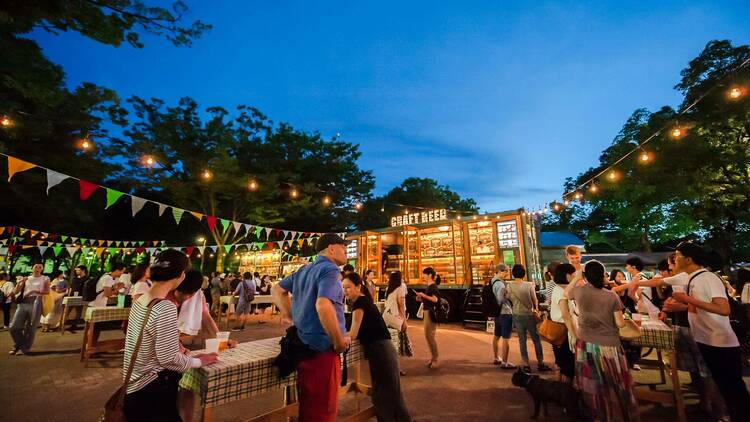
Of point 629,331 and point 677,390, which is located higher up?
point 629,331

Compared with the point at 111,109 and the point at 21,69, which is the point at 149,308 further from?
the point at 111,109

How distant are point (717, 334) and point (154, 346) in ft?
16.2

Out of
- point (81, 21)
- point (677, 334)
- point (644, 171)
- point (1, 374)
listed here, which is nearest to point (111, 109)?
point (81, 21)

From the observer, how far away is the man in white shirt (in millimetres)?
2984

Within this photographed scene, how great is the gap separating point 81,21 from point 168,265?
6.24 metres

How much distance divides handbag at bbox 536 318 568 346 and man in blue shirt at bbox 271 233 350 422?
318 centimetres

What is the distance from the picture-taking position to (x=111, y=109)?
1499 centimetres

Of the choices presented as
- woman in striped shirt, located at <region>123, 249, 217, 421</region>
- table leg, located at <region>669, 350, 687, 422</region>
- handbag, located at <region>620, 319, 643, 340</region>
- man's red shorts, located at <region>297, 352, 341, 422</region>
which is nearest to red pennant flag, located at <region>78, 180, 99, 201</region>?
woman in striped shirt, located at <region>123, 249, 217, 421</region>

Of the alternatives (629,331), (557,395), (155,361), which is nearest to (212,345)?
(155,361)

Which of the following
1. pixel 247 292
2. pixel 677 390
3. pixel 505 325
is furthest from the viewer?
pixel 247 292

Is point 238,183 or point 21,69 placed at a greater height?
point 21,69

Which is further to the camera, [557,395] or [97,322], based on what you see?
[97,322]

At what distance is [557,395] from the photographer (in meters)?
3.63

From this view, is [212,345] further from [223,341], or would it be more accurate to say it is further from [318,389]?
[318,389]
